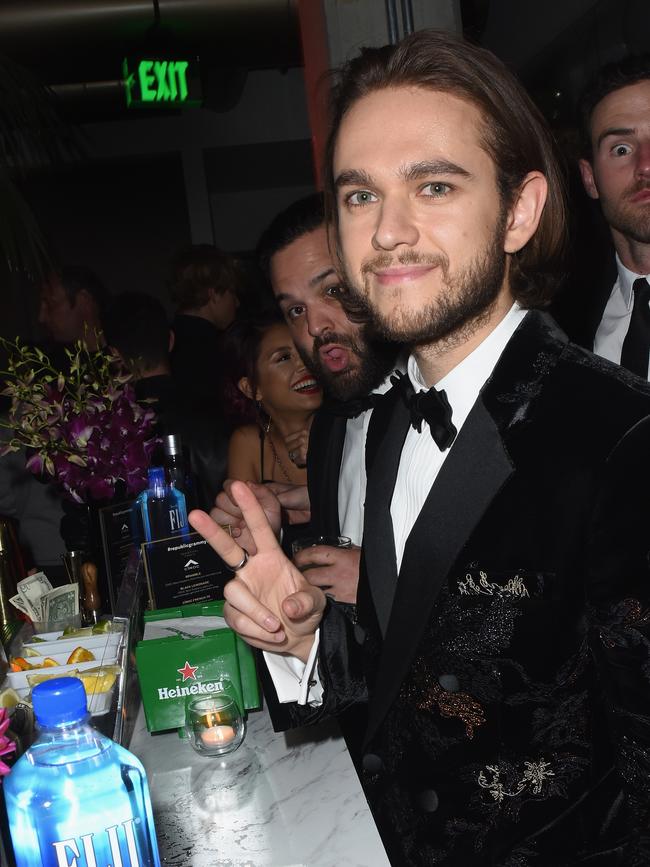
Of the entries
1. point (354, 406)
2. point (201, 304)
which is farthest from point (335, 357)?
point (201, 304)

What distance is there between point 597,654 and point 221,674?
0.73 metres

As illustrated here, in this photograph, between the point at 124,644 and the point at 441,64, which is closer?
the point at 441,64

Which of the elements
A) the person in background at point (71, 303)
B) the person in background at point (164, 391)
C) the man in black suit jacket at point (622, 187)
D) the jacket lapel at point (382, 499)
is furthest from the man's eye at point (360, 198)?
the person in background at point (71, 303)

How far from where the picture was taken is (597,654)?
3.72 ft

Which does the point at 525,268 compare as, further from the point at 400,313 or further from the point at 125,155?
the point at 125,155

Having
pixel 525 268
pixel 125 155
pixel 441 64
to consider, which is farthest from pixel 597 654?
pixel 125 155

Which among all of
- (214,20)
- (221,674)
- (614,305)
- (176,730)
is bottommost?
(176,730)

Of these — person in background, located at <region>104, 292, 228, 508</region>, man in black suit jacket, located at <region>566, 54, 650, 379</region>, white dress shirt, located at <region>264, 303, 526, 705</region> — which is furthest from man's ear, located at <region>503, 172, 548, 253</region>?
person in background, located at <region>104, 292, 228, 508</region>

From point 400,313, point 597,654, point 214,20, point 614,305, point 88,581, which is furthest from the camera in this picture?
point 214,20

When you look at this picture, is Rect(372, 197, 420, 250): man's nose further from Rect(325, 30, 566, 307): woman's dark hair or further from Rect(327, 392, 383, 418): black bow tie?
Rect(327, 392, 383, 418): black bow tie

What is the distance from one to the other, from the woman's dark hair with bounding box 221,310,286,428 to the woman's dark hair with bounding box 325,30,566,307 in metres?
1.69

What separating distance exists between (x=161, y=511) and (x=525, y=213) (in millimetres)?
1194

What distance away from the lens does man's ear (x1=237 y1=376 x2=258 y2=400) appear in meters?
3.28

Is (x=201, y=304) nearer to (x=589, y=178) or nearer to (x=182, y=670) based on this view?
(x=589, y=178)
